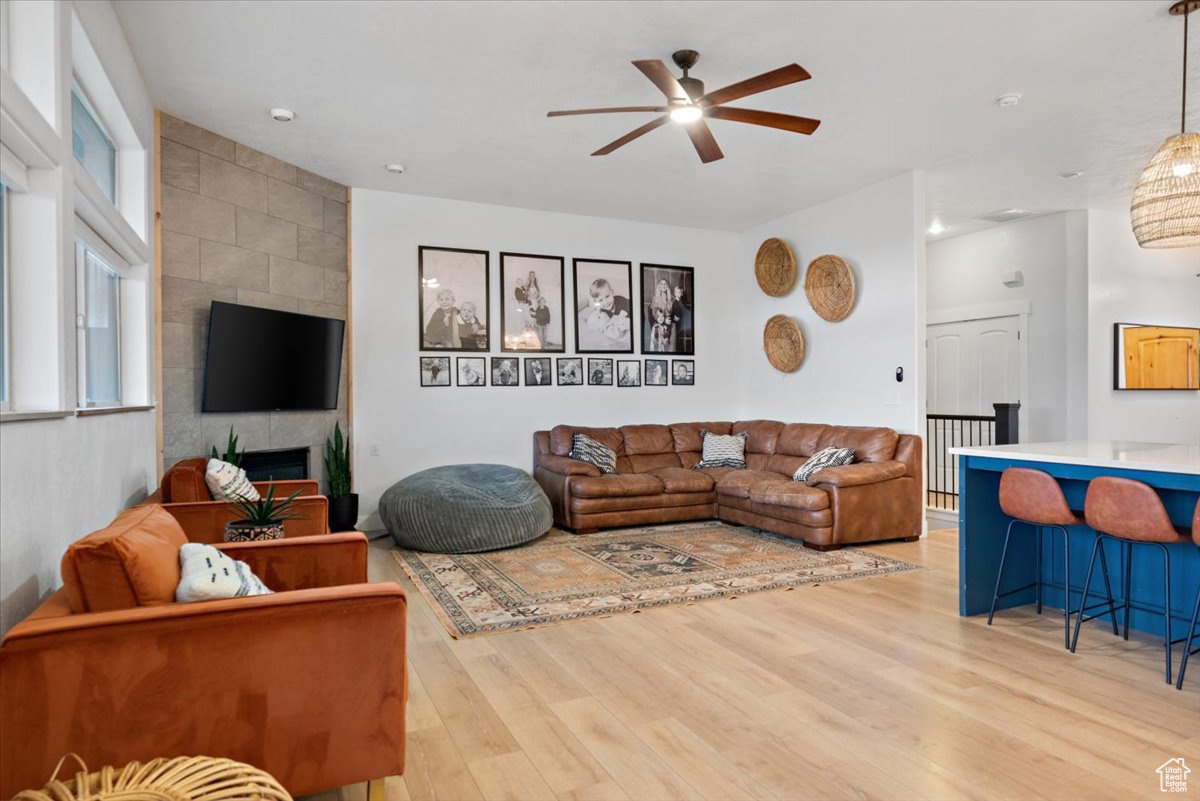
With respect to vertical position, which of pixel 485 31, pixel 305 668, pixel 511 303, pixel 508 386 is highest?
pixel 485 31

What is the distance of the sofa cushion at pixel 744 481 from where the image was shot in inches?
232

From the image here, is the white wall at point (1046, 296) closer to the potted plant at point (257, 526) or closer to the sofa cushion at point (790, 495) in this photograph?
the sofa cushion at point (790, 495)

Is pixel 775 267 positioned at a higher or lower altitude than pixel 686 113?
lower

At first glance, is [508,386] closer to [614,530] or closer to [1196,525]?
[614,530]

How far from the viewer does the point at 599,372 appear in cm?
714

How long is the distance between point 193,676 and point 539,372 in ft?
17.3

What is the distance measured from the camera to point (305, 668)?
1.75 metres

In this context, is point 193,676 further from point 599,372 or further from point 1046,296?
point 1046,296

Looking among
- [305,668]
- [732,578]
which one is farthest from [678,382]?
[305,668]

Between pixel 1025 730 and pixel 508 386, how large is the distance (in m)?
5.07

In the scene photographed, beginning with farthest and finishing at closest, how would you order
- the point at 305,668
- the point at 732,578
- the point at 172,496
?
the point at 732,578
the point at 172,496
the point at 305,668

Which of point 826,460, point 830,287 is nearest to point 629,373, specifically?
point 830,287

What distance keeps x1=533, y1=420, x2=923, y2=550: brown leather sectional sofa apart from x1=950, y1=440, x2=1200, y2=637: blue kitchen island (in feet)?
5.05

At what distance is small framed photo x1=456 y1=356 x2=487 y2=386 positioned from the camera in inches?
255
